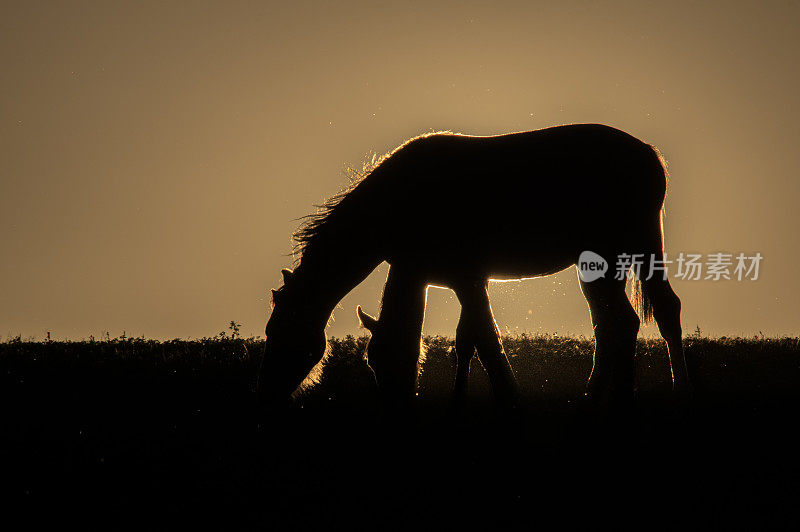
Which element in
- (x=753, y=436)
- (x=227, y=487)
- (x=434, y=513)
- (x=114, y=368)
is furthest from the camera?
A: (x=114, y=368)

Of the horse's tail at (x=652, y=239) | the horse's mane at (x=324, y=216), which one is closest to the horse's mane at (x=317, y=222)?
the horse's mane at (x=324, y=216)

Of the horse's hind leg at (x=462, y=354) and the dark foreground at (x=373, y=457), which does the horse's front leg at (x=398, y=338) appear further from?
the horse's hind leg at (x=462, y=354)

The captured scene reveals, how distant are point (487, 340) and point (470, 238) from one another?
3.53 feet

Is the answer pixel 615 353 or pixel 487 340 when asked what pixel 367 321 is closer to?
pixel 487 340

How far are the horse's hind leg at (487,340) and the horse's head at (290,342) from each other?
5.18ft

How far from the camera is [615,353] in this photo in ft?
21.2

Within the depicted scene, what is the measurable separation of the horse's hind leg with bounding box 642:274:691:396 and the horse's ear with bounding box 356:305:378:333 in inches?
132

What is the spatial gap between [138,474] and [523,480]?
2766 millimetres

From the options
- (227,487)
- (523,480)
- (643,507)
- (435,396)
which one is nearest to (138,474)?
(227,487)

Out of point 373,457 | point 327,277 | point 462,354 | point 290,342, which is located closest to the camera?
point 373,457

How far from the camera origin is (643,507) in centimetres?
403

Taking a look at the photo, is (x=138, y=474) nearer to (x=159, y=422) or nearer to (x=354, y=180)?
(x=159, y=422)

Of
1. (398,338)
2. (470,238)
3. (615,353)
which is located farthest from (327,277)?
(615,353)

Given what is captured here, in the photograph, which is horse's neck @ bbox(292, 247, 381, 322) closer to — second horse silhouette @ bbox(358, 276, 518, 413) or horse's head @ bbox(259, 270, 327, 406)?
horse's head @ bbox(259, 270, 327, 406)
